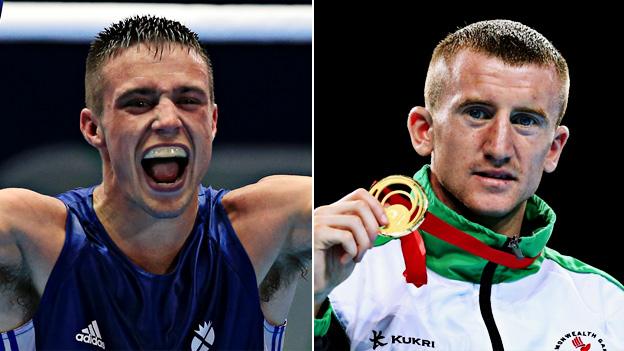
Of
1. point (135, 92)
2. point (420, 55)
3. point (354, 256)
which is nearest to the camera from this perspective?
point (354, 256)

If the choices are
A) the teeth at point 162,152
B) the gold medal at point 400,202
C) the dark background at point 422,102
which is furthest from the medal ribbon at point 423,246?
the teeth at point 162,152

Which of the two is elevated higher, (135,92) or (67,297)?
(135,92)

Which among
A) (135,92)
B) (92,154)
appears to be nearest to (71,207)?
(92,154)

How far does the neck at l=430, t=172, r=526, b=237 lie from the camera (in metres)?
3.08

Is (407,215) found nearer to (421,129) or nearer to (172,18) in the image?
(421,129)

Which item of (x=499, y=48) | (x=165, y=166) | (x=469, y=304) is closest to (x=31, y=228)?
(x=165, y=166)

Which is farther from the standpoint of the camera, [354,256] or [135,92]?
[135,92]

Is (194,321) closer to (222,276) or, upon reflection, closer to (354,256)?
(222,276)

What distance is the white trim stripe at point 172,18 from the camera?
302 cm

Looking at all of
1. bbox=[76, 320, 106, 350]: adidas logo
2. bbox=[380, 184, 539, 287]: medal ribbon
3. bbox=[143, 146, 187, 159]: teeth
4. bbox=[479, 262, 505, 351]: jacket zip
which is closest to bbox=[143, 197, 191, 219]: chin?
bbox=[143, 146, 187, 159]: teeth

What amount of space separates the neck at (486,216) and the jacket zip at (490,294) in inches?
2.9

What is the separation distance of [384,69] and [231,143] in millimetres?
542

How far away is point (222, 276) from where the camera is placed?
309cm

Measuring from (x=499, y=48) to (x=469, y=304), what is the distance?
77 cm
